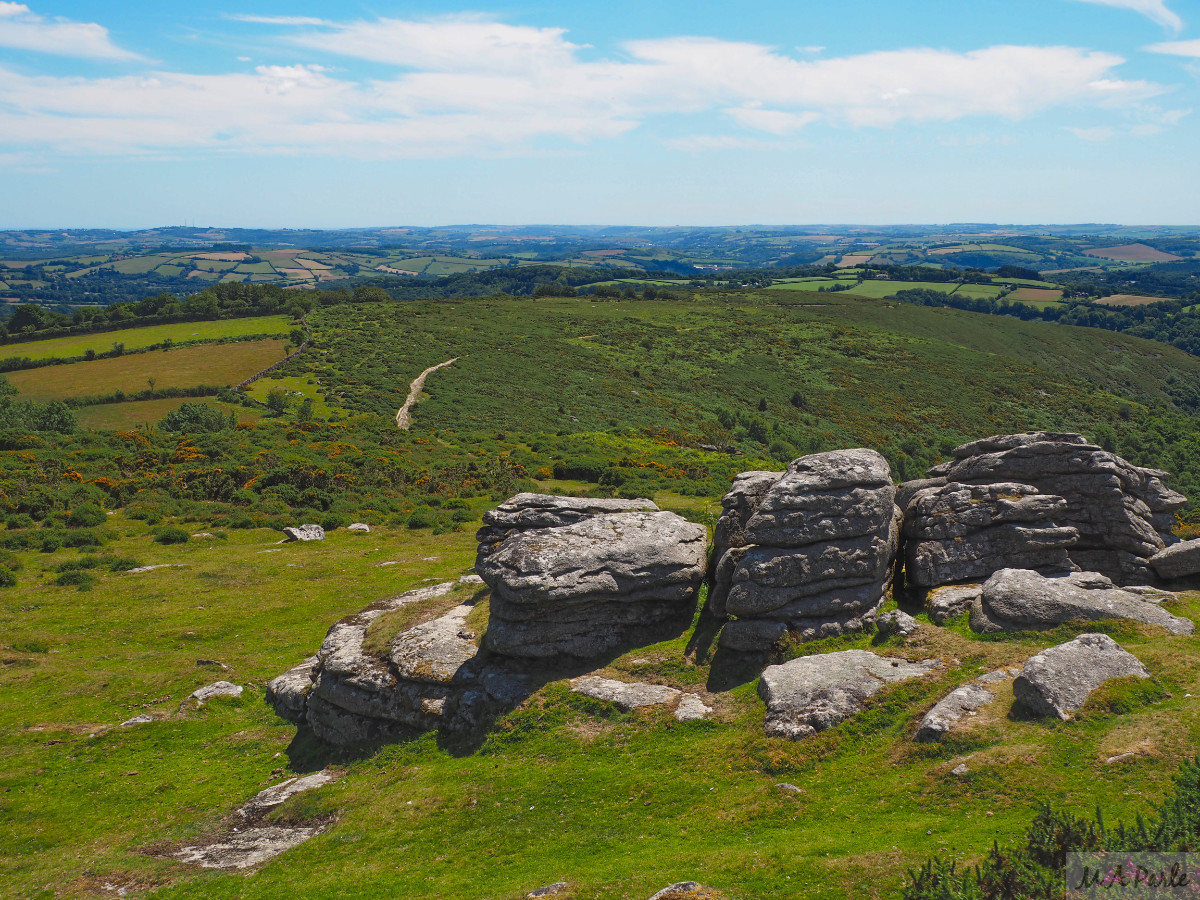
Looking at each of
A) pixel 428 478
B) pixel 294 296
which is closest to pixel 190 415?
pixel 428 478

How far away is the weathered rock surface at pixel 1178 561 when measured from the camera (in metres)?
24.5

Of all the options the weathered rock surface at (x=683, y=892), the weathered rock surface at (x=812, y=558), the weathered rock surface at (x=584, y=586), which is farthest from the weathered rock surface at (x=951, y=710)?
the weathered rock surface at (x=584, y=586)

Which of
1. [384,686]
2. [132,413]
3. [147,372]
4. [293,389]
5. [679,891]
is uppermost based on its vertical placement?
[147,372]

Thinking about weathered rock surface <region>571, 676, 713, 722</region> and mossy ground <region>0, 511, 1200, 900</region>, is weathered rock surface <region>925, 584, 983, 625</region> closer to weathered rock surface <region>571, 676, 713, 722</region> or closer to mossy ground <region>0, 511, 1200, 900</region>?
mossy ground <region>0, 511, 1200, 900</region>

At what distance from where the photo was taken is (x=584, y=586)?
942 inches

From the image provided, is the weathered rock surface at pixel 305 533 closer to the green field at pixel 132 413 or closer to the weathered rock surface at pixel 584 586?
the weathered rock surface at pixel 584 586

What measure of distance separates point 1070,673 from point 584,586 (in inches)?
571

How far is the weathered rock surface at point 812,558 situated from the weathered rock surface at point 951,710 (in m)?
4.78

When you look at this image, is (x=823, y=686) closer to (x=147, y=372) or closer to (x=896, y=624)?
(x=896, y=624)

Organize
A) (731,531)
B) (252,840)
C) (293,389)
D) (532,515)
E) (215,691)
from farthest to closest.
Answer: (293,389) < (532,515) < (215,691) < (731,531) < (252,840)

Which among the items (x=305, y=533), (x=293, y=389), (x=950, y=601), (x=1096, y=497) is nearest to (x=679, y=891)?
(x=950, y=601)

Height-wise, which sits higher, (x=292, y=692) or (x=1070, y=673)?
(x=1070, y=673)

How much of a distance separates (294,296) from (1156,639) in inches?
6484

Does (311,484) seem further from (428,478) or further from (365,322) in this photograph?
(365,322)
